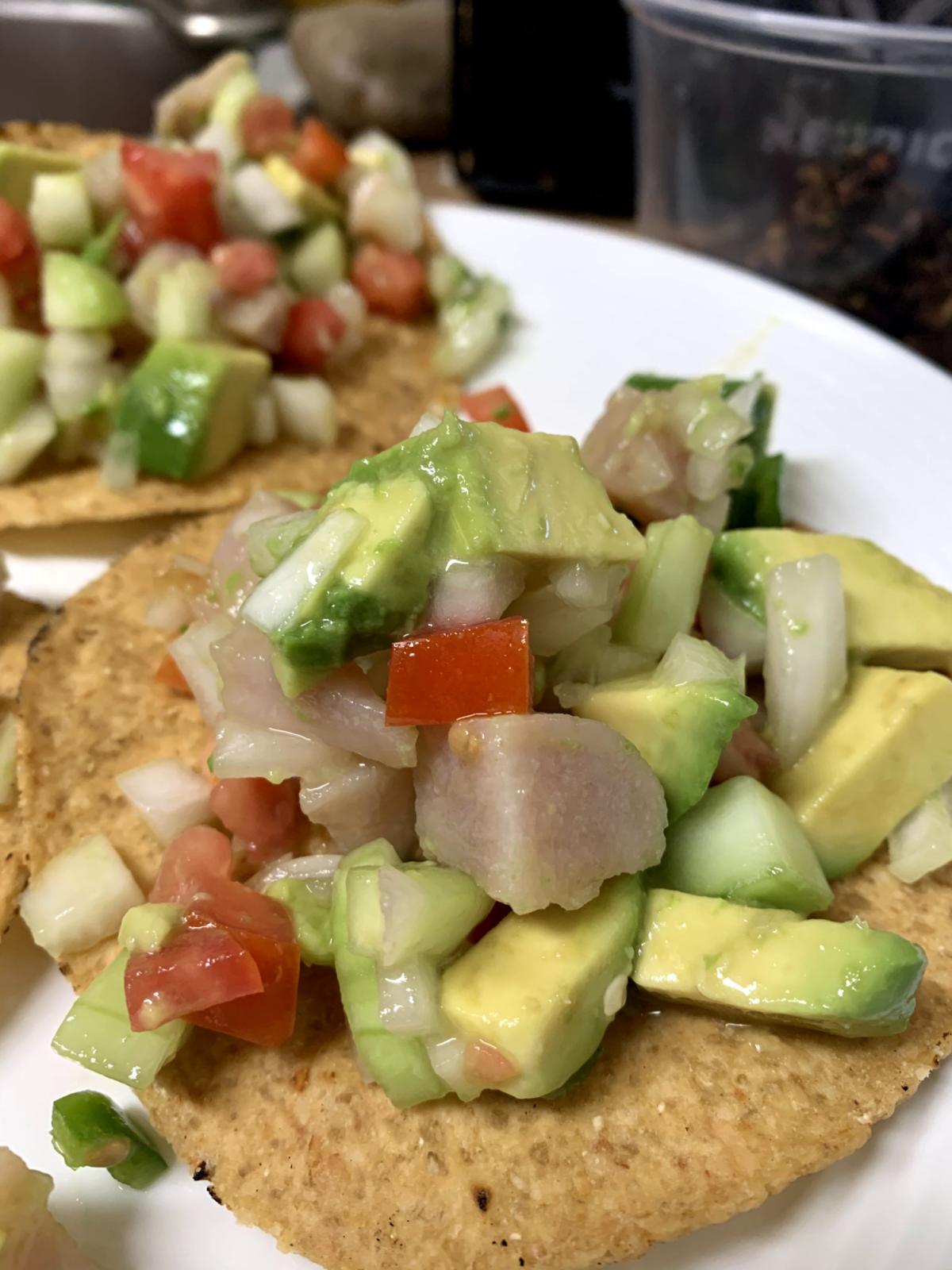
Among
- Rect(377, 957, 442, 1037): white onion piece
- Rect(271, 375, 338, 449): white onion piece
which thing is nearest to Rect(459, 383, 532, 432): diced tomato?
Rect(271, 375, 338, 449): white onion piece

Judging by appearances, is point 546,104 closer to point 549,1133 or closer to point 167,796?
point 167,796

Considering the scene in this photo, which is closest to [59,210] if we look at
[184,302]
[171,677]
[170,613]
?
[184,302]

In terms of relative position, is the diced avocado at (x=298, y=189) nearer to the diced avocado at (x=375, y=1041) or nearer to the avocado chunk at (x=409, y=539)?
the avocado chunk at (x=409, y=539)

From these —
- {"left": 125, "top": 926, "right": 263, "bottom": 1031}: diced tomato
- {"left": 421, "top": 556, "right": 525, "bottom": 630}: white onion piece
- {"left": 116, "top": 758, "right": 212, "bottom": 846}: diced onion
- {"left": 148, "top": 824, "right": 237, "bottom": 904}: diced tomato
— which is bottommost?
{"left": 116, "top": 758, "right": 212, "bottom": 846}: diced onion

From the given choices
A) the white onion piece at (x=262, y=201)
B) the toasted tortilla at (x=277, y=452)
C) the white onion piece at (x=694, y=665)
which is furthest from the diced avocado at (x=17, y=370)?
the white onion piece at (x=694, y=665)

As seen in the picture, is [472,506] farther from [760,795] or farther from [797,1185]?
[797,1185]

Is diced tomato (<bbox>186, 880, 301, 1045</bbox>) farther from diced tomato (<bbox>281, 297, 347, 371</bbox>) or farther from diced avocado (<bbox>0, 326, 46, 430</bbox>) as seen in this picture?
diced tomato (<bbox>281, 297, 347, 371</bbox>)
